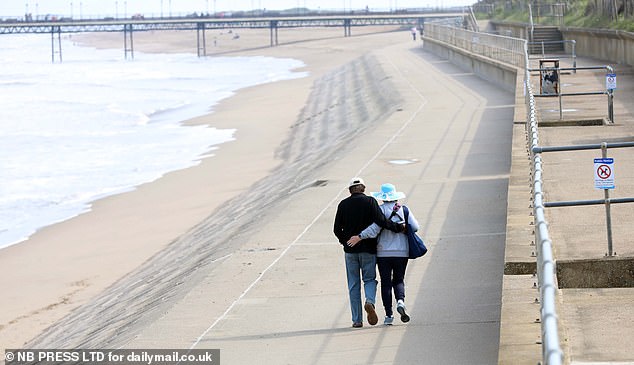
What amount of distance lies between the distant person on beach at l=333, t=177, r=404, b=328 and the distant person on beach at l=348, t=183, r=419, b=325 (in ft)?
0.20

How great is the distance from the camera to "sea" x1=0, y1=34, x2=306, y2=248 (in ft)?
95.1

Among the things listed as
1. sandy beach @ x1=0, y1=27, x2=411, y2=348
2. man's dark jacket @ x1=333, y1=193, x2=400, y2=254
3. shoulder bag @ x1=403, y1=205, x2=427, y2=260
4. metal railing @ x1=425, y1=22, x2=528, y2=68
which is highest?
metal railing @ x1=425, y1=22, x2=528, y2=68

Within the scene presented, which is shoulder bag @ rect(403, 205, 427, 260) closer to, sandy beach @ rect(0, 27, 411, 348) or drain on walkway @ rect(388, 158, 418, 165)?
sandy beach @ rect(0, 27, 411, 348)

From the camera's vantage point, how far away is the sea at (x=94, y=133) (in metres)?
29.0

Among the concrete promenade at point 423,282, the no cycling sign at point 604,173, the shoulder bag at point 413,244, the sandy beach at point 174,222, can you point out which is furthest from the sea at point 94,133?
the no cycling sign at point 604,173

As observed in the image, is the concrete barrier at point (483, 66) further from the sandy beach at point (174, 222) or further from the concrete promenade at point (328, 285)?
the concrete promenade at point (328, 285)

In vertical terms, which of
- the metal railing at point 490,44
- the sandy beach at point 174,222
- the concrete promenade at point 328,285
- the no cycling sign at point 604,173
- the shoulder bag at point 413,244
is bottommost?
the sandy beach at point 174,222

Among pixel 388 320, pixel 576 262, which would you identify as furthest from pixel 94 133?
pixel 576 262

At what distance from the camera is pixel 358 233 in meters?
10.3

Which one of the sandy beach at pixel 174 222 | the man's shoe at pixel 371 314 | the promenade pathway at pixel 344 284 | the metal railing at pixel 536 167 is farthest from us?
the sandy beach at pixel 174 222

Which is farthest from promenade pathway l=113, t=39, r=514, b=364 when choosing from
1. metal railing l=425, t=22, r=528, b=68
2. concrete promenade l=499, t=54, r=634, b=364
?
metal railing l=425, t=22, r=528, b=68

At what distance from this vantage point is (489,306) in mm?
11094

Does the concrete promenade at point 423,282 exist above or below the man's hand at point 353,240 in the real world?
below

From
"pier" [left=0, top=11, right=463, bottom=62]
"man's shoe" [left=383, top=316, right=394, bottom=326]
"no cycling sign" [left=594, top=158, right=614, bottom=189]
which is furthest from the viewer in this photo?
"pier" [left=0, top=11, right=463, bottom=62]
